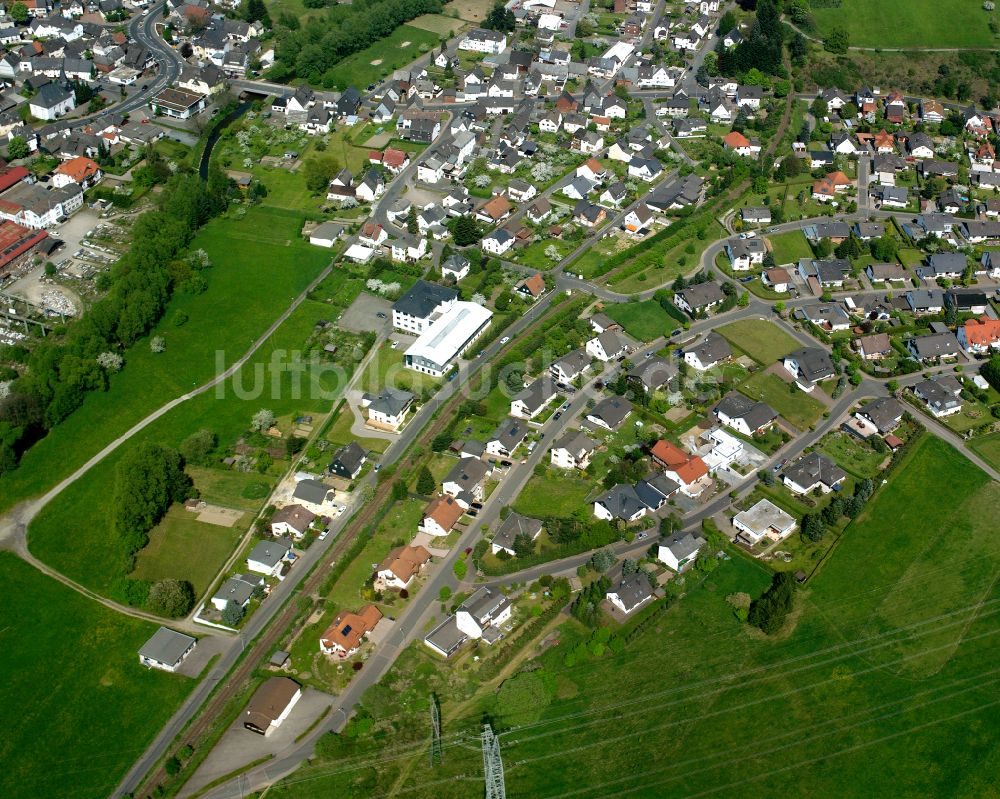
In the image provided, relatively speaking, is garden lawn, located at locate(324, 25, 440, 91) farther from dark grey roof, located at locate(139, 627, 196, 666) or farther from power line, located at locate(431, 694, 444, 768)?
power line, located at locate(431, 694, 444, 768)

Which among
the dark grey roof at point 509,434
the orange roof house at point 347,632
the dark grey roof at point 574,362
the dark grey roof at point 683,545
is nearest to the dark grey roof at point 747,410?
the dark grey roof at point 574,362

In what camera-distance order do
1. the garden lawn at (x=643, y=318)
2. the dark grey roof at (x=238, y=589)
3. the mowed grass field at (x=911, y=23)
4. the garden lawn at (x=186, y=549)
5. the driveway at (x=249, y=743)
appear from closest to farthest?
the driveway at (x=249, y=743)
the dark grey roof at (x=238, y=589)
the garden lawn at (x=186, y=549)
the garden lawn at (x=643, y=318)
the mowed grass field at (x=911, y=23)

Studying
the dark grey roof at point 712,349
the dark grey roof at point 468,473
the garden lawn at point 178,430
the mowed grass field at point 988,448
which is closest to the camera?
the garden lawn at point 178,430

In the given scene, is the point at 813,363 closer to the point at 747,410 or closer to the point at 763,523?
the point at 747,410

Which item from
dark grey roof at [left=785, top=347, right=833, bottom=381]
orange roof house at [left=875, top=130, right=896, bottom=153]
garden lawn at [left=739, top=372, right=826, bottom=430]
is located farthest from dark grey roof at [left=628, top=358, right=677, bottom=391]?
orange roof house at [left=875, top=130, right=896, bottom=153]

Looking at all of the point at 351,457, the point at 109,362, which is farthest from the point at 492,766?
the point at 109,362

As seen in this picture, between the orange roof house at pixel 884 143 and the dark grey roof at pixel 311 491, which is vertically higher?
the orange roof house at pixel 884 143

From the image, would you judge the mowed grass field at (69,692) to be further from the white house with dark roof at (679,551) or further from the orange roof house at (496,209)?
the orange roof house at (496,209)

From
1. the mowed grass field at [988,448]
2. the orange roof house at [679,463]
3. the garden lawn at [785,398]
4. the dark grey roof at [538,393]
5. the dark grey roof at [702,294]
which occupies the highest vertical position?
the dark grey roof at [702,294]
